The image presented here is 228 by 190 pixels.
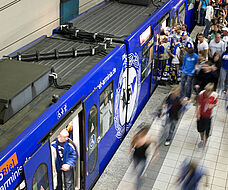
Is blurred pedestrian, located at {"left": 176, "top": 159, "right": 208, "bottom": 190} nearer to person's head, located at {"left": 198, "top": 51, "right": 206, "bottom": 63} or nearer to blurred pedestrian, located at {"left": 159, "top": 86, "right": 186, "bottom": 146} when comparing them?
blurred pedestrian, located at {"left": 159, "top": 86, "right": 186, "bottom": 146}

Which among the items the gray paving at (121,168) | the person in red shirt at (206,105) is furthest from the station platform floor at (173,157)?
the person in red shirt at (206,105)

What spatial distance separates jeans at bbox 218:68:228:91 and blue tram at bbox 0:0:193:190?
6.39ft

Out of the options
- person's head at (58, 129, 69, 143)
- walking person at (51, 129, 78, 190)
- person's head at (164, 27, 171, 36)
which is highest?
person's head at (164, 27, 171, 36)

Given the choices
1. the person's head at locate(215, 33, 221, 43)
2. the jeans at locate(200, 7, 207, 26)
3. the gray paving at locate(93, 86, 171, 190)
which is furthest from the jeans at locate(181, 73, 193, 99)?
the jeans at locate(200, 7, 207, 26)

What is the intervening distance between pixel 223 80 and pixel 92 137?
19.8ft

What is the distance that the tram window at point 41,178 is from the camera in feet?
17.1

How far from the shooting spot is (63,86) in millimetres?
6309

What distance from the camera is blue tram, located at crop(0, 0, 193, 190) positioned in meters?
5.11

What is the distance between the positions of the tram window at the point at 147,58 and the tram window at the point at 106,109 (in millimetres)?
2213

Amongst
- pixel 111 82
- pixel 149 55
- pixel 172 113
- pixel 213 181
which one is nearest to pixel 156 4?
pixel 149 55

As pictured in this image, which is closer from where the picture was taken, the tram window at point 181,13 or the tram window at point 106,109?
the tram window at point 106,109

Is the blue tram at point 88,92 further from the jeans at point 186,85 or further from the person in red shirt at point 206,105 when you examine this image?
the person in red shirt at point 206,105

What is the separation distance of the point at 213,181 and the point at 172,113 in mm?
1717

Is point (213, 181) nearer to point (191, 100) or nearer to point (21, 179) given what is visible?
point (191, 100)
